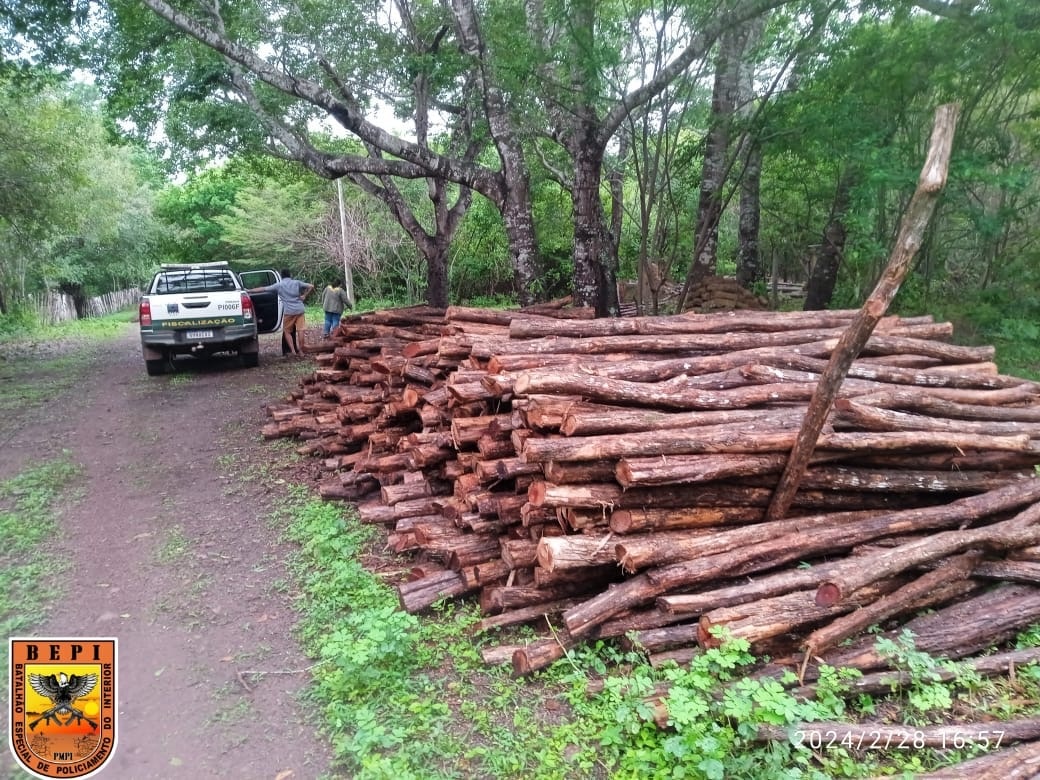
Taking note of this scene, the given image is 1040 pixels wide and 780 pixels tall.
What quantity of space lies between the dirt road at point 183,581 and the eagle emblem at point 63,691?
22 centimetres

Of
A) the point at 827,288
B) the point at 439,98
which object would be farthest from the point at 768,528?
the point at 439,98

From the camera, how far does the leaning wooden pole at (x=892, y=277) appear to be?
2.88m

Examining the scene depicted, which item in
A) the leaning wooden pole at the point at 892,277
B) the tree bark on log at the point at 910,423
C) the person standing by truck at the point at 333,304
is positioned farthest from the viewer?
the person standing by truck at the point at 333,304

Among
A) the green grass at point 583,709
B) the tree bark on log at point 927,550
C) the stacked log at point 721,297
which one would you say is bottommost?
the green grass at point 583,709

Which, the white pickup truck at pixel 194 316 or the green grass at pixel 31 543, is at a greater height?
the white pickup truck at pixel 194 316

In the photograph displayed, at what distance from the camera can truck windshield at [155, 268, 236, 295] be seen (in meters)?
Answer: 12.4

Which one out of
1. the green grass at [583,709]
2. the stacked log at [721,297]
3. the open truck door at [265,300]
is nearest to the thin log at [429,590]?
the green grass at [583,709]

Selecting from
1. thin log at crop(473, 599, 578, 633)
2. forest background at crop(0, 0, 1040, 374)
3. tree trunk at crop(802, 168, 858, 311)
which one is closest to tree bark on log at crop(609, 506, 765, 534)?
thin log at crop(473, 599, 578, 633)

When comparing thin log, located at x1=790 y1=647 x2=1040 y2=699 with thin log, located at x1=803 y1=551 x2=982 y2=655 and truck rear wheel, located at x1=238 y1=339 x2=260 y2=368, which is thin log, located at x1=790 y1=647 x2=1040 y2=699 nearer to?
thin log, located at x1=803 y1=551 x2=982 y2=655

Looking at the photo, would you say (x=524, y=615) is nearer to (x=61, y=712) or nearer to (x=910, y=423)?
(x=61, y=712)

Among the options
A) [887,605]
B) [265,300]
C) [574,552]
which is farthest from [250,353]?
[887,605]

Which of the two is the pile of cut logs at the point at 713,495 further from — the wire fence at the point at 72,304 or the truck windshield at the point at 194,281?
the wire fence at the point at 72,304
